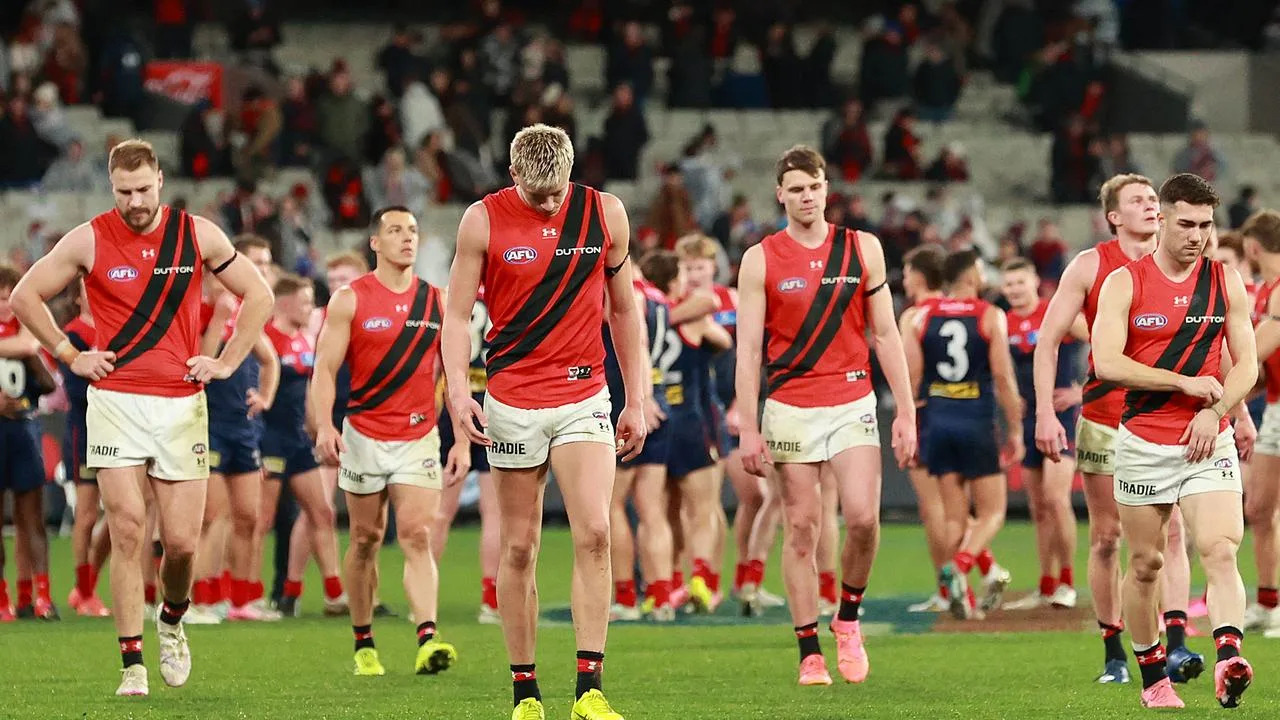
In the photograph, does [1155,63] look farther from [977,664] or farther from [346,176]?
[977,664]

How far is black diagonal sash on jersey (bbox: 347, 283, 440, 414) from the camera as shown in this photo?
11.1 metres

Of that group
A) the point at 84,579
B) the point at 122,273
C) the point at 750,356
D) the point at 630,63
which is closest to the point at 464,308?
the point at 750,356

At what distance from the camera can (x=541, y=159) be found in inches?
330

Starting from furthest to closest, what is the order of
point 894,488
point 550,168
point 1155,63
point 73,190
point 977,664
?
1. point 1155,63
2. point 73,190
3. point 894,488
4. point 977,664
5. point 550,168

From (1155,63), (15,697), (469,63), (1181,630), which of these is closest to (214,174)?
(469,63)

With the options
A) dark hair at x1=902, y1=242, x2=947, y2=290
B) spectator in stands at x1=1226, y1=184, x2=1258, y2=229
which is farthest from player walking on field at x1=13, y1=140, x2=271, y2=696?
spectator in stands at x1=1226, y1=184, x2=1258, y2=229

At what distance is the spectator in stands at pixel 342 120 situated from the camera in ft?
89.0

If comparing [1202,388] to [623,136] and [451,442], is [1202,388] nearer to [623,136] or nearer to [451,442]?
[451,442]

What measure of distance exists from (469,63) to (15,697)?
19.5m

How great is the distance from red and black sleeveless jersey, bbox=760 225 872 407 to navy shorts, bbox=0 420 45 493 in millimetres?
6110

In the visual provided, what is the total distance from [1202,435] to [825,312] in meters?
2.18

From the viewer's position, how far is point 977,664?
11047mm

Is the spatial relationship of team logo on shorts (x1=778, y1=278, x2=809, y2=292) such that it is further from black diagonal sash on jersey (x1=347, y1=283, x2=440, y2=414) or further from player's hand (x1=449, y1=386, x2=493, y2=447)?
player's hand (x1=449, y1=386, x2=493, y2=447)

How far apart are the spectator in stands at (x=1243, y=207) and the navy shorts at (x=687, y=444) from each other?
1504 centimetres
